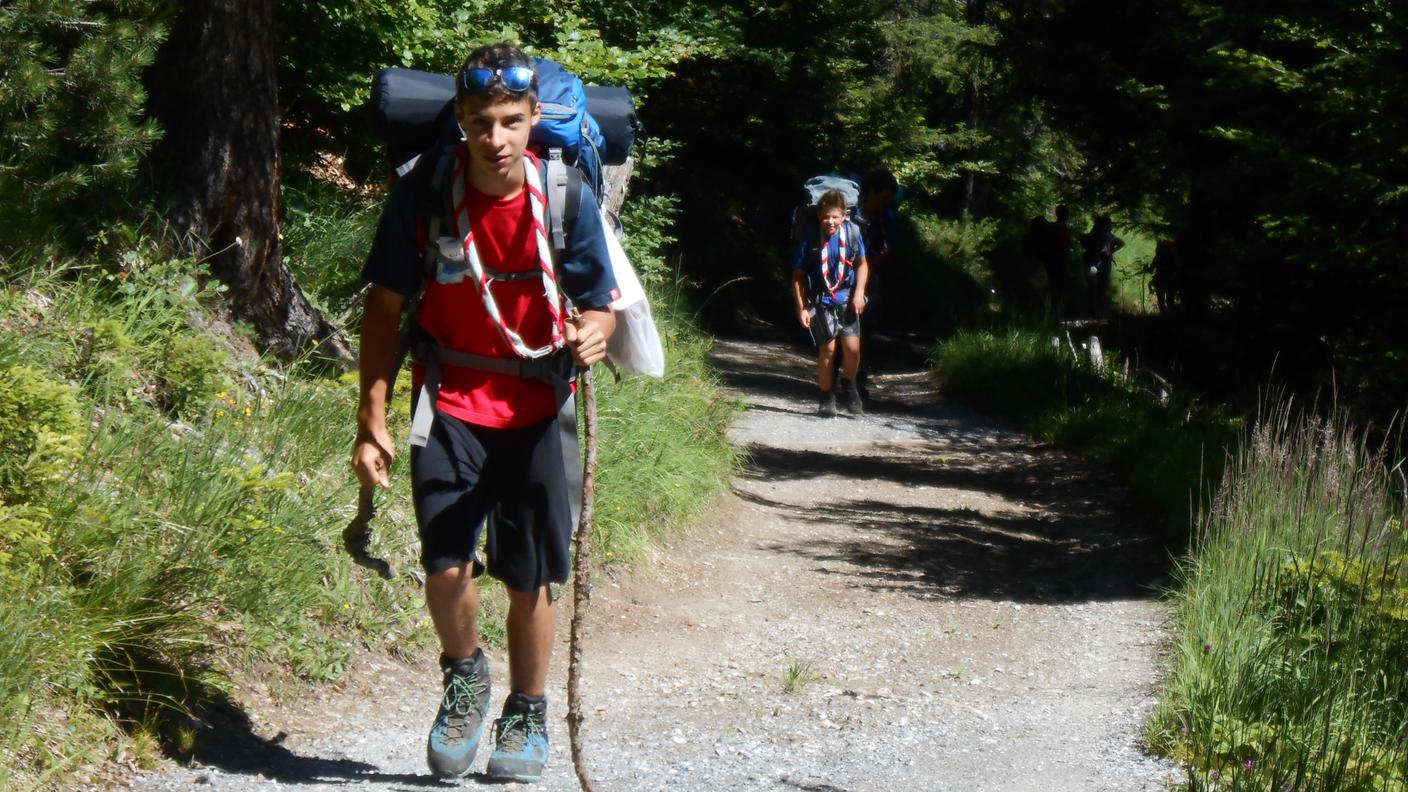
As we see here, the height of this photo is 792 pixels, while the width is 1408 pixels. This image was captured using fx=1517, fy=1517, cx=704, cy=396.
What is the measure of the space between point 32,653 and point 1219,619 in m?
3.88

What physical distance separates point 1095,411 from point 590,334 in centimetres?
902

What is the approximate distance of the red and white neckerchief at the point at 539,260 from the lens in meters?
3.72

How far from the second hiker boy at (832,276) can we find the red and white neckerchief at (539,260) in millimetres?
7471

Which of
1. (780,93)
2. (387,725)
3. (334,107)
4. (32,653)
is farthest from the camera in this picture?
(780,93)

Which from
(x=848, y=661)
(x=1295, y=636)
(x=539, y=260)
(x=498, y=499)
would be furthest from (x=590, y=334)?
(x=848, y=661)

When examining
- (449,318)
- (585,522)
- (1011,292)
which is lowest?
(1011,292)

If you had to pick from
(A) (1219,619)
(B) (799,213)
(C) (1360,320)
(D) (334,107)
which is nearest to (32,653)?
(A) (1219,619)

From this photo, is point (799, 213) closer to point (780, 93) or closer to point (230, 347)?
point (230, 347)

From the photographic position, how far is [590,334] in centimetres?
374

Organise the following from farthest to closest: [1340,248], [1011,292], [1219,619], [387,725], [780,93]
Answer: [1011,292] < [780,93] < [1340,248] < [1219,619] < [387,725]

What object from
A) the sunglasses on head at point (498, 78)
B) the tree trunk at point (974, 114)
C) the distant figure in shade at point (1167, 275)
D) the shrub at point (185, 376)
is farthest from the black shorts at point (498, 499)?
the tree trunk at point (974, 114)

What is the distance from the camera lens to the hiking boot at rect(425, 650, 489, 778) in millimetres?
3959

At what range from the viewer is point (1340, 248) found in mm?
6934

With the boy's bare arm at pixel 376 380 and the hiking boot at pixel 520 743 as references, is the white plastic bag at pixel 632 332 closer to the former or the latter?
the boy's bare arm at pixel 376 380
